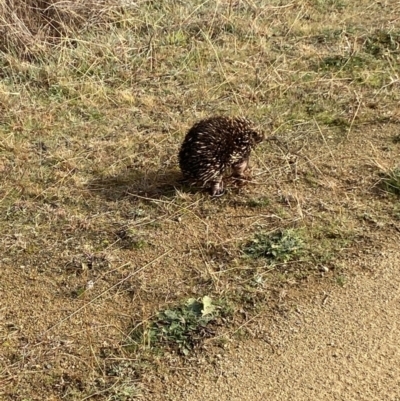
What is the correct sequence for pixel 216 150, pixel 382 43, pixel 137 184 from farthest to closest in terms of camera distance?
pixel 382 43 < pixel 137 184 < pixel 216 150

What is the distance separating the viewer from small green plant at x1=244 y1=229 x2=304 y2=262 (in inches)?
153

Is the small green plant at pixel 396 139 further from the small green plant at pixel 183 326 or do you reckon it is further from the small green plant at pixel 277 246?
the small green plant at pixel 183 326

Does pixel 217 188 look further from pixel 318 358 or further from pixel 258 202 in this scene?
pixel 318 358

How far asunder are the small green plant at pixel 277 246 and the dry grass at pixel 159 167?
5 centimetres

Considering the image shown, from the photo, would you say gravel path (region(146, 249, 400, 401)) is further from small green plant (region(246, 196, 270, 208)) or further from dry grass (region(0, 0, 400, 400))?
small green plant (region(246, 196, 270, 208))

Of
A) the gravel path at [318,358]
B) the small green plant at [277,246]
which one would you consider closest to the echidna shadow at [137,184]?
the small green plant at [277,246]

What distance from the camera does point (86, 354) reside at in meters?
3.40

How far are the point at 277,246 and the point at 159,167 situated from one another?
1378 millimetres

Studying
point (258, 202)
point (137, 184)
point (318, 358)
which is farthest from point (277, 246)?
point (137, 184)

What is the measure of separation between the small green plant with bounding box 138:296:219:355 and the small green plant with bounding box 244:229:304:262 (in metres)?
0.52

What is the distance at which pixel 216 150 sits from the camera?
4.31m

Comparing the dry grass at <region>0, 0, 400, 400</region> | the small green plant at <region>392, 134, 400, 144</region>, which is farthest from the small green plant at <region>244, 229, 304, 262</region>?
the small green plant at <region>392, 134, 400, 144</region>

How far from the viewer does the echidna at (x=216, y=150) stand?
4.29 meters

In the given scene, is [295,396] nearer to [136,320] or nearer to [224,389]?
[224,389]
